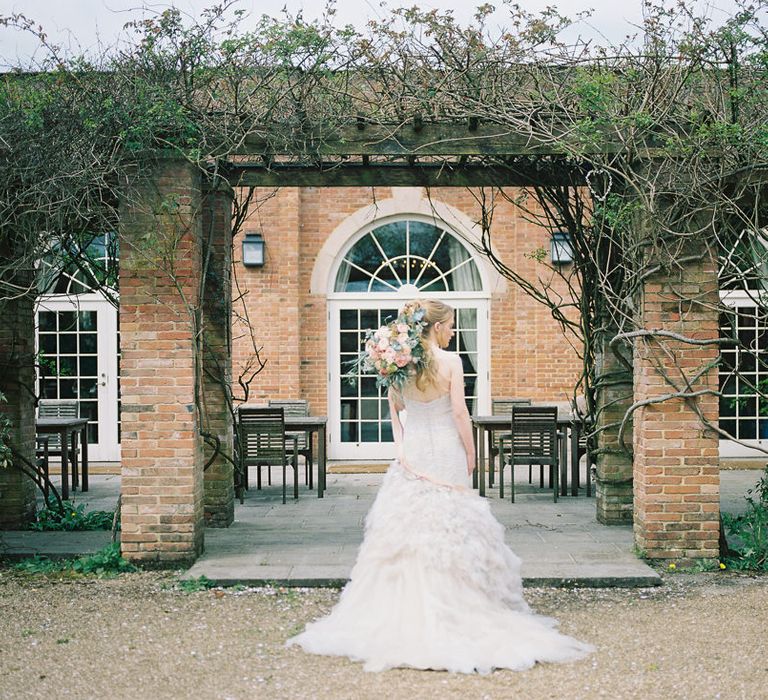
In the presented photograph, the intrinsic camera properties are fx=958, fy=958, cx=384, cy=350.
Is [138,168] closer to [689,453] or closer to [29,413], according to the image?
[29,413]

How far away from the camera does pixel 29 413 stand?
8.39 m

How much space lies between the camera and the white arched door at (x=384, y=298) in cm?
1282

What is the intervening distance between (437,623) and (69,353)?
9379 mm

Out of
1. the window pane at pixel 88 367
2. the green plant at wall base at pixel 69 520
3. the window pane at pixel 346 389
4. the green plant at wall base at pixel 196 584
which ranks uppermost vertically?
the window pane at pixel 88 367

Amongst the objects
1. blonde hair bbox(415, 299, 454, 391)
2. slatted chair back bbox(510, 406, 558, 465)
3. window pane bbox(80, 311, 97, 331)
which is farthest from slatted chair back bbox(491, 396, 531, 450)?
blonde hair bbox(415, 299, 454, 391)

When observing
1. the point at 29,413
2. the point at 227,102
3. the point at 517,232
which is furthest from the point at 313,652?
the point at 517,232

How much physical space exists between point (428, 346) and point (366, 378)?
25.4 feet

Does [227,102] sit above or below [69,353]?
above

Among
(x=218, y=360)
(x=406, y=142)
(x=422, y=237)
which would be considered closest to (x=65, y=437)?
(x=218, y=360)

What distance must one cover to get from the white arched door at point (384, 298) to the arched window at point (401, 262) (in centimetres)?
1

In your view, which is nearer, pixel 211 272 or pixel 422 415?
pixel 422 415

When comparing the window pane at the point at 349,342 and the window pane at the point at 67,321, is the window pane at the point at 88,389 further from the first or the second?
the window pane at the point at 349,342

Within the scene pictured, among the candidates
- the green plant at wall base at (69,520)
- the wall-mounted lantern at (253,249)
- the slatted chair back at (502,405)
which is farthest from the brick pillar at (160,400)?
the wall-mounted lantern at (253,249)

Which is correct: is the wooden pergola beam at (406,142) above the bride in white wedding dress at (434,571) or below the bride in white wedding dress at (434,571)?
above
